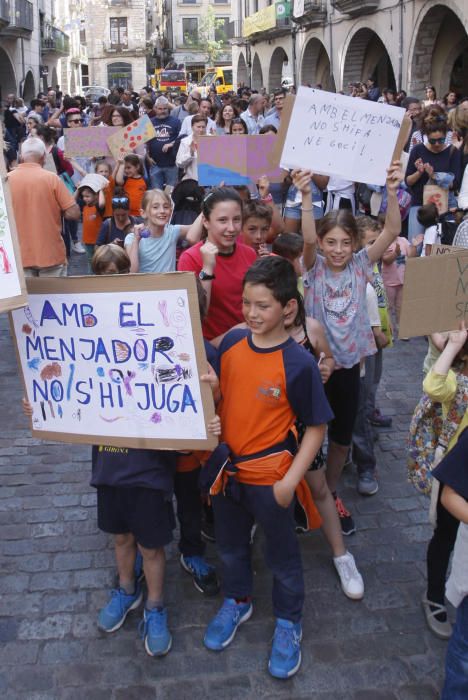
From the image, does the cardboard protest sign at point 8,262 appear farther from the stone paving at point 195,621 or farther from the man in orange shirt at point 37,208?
the man in orange shirt at point 37,208

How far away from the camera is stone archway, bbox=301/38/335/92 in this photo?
1243 inches

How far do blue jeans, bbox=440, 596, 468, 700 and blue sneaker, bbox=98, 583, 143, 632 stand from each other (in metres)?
1.42

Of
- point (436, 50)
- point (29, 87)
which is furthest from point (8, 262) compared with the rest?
point (29, 87)

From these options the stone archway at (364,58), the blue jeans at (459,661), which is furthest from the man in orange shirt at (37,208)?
the stone archway at (364,58)

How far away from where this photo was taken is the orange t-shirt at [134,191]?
793 centimetres

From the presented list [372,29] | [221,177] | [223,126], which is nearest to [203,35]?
[372,29]

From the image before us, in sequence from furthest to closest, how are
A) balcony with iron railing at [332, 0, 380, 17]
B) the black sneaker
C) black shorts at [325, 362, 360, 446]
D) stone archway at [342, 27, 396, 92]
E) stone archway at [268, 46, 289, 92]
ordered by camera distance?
stone archway at [268, 46, 289, 92] → stone archway at [342, 27, 396, 92] → balcony with iron railing at [332, 0, 380, 17] → the black sneaker → black shorts at [325, 362, 360, 446]

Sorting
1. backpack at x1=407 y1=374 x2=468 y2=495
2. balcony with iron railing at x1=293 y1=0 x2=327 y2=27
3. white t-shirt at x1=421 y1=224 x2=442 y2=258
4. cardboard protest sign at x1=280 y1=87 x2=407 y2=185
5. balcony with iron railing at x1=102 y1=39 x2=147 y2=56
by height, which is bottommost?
backpack at x1=407 y1=374 x2=468 y2=495

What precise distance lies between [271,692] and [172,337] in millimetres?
1430

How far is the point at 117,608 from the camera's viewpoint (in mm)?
3355

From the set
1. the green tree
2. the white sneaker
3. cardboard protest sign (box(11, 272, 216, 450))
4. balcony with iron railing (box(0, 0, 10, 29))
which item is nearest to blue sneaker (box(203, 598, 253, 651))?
the white sneaker

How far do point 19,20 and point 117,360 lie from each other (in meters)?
33.3

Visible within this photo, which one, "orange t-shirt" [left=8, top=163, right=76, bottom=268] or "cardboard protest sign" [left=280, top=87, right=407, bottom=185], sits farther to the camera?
"orange t-shirt" [left=8, top=163, right=76, bottom=268]

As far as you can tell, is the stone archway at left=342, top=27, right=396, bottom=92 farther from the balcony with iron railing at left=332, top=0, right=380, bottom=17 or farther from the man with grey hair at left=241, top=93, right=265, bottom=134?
the man with grey hair at left=241, top=93, right=265, bottom=134
